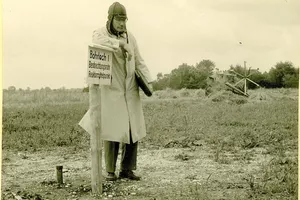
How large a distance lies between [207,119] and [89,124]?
3.26 m

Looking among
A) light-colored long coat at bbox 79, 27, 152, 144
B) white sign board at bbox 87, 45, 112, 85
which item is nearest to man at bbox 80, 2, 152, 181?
light-colored long coat at bbox 79, 27, 152, 144

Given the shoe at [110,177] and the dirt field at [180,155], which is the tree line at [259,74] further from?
the shoe at [110,177]

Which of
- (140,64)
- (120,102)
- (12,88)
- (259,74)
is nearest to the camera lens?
(12,88)

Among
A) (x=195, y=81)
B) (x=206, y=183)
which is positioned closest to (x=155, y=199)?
(x=206, y=183)

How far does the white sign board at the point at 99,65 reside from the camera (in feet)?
12.7

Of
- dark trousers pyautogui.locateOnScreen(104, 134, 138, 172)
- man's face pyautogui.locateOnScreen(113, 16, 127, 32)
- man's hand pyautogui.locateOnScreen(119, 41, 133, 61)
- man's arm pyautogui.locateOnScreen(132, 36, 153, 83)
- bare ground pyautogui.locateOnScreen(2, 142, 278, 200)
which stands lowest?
bare ground pyautogui.locateOnScreen(2, 142, 278, 200)

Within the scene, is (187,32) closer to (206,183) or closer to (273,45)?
(273,45)

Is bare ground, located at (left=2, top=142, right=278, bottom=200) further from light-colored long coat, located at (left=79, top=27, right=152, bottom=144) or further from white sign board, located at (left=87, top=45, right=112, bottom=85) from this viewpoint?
white sign board, located at (left=87, top=45, right=112, bottom=85)

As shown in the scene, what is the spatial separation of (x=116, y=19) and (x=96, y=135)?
98cm

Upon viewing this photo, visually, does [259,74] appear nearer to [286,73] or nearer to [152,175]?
[286,73]

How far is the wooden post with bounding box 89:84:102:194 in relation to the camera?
4.01 metres

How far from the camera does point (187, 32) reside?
179 inches

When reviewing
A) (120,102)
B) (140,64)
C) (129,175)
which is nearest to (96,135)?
(120,102)

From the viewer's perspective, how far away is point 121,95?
4.39 m
